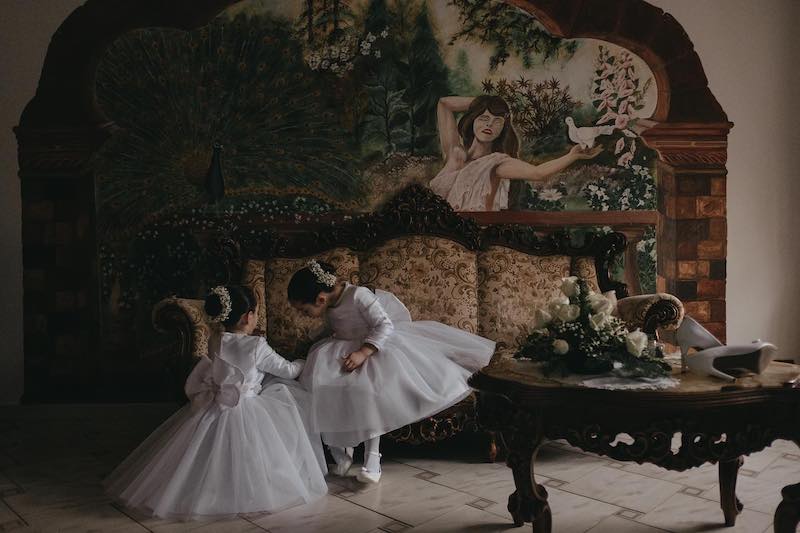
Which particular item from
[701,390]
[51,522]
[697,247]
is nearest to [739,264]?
[697,247]

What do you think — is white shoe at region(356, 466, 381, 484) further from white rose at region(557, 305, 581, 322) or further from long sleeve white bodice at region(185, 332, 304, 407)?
white rose at region(557, 305, 581, 322)

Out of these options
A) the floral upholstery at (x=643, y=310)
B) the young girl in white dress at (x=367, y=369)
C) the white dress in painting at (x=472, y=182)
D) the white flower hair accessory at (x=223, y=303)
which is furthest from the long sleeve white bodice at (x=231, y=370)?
the floral upholstery at (x=643, y=310)

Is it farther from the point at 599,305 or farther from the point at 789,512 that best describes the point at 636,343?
the point at 789,512

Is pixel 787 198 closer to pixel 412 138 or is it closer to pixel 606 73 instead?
pixel 606 73

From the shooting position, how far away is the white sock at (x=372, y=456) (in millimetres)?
3629

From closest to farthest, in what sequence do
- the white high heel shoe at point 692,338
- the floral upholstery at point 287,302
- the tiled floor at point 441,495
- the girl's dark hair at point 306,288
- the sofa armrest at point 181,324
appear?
the white high heel shoe at point 692,338
the tiled floor at point 441,495
the girl's dark hair at point 306,288
the sofa armrest at point 181,324
the floral upholstery at point 287,302

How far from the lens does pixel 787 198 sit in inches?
210

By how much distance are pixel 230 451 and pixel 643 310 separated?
2.64m

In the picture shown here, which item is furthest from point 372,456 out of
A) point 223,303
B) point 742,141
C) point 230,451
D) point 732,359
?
point 742,141

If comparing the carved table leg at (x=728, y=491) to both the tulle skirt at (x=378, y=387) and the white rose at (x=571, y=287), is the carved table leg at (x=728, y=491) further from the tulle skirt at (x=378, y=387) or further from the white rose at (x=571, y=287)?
the tulle skirt at (x=378, y=387)

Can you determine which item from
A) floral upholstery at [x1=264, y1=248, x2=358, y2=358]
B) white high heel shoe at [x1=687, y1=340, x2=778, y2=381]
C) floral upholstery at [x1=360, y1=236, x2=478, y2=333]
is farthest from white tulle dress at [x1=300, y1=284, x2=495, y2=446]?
white high heel shoe at [x1=687, y1=340, x2=778, y2=381]

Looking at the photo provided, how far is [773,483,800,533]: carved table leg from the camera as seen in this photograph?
2570 millimetres

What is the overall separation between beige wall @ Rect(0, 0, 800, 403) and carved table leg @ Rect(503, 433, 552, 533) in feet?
10.9

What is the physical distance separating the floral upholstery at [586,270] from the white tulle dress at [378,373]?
3.41 ft
